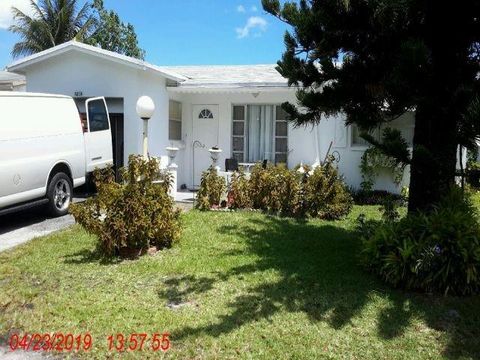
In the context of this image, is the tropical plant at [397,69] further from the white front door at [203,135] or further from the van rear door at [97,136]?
the white front door at [203,135]

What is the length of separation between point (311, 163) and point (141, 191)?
6345 millimetres

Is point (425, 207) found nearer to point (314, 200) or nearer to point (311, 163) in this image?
point (314, 200)

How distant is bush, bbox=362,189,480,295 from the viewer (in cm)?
484

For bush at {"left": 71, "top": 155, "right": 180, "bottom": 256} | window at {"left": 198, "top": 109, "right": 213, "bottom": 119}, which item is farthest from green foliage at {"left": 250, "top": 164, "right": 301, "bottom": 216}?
window at {"left": 198, "top": 109, "right": 213, "bottom": 119}

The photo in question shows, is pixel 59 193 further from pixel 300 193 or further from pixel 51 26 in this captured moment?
pixel 51 26

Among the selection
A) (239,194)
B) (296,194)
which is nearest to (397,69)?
(296,194)

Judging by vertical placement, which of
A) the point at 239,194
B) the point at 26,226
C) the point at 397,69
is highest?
the point at 397,69

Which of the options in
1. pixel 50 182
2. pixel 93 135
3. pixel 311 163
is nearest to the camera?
pixel 50 182

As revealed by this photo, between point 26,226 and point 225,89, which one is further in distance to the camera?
point 225,89

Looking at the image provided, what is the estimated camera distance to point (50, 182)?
869cm

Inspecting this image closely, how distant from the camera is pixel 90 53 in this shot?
11570mm

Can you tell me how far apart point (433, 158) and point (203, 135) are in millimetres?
8651

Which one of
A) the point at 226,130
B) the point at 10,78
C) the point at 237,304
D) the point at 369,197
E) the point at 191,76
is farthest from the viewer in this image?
the point at 10,78

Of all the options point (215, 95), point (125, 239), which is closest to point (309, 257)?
point (125, 239)
